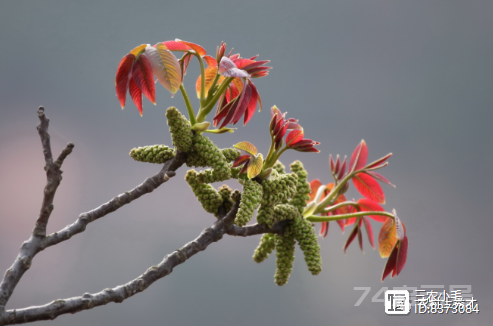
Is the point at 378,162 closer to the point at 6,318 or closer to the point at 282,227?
the point at 282,227

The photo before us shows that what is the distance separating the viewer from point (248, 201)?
2.07 ft

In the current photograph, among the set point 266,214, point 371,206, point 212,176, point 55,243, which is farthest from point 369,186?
point 55,243

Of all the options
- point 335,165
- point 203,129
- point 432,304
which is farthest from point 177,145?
point 432,304

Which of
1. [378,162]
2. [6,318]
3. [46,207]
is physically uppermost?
[378,162]

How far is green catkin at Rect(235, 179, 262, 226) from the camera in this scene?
0.62 metres

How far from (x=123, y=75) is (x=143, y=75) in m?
0.03

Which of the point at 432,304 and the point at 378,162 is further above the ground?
the point at 378,162

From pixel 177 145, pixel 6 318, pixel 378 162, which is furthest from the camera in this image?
pixel 378 162

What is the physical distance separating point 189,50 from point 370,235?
586mm

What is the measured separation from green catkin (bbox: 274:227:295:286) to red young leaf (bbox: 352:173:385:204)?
0.22 metres

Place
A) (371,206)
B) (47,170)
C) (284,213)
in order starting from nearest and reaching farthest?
(47,170), (284,213), (371,206)

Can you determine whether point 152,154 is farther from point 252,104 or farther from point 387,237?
point 387,237

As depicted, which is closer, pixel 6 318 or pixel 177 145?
pixel 6 318

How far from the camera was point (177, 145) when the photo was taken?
0.63 metres
